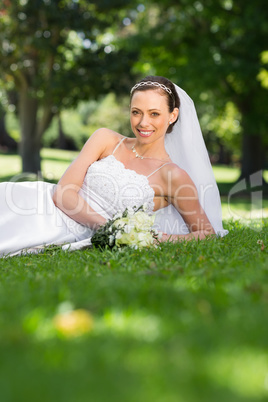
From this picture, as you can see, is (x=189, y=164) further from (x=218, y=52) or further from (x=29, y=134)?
(x=29, y=134)

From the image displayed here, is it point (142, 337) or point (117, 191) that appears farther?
point (117, 191)

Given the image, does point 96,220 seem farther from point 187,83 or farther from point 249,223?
point 187,83

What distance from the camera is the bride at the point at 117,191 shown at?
497cm

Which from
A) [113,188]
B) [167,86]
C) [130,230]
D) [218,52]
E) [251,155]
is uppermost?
[218,52]

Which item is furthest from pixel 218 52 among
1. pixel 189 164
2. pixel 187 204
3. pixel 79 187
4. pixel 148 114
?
pixel 79 187

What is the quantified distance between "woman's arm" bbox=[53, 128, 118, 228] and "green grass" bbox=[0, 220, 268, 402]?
4.98ft

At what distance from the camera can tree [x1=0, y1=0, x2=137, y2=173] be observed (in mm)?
17500

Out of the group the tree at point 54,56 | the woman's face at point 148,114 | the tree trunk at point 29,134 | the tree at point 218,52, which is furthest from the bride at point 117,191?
the tree trunk at point 29,134

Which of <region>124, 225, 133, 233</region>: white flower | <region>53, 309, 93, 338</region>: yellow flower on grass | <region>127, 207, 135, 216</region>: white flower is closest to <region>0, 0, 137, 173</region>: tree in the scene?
<region>127, 207, 135, 216</region>: white flower

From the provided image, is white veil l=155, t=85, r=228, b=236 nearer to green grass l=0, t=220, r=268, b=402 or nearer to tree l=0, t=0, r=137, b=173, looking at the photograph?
green grass l=0, t=220, r=268, b=402

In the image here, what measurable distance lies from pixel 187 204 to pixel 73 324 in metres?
3.15

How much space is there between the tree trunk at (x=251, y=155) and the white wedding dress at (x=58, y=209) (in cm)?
1708

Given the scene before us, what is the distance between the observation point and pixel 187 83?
59.2 feet

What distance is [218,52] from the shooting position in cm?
1816
